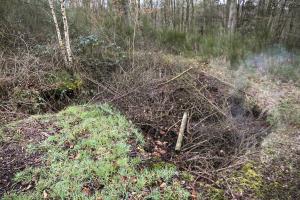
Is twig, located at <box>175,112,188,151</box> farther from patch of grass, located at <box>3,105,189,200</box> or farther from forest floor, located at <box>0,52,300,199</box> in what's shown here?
patch of grass, located at <box>3,105,189,200</box>

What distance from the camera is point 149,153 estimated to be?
442 cm

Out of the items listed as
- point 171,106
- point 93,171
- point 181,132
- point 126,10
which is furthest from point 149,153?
point 126,10

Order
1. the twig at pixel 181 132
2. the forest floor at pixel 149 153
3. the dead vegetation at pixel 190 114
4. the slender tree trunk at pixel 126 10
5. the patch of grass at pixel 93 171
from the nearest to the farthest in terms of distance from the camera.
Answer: the patch of grass at pixel 93 171
the forest floor at pixel 149 153
the dead vegetation at pixel 190 114
the twig at pixel 181 132
the slender tree trunk at pixel 126 10

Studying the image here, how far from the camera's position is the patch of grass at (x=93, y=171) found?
3480 millimetres

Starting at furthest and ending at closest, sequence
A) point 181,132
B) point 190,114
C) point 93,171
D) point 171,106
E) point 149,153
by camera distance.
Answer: point 171,106
point 190,114
point 181,132
point 149,153
point 93,171

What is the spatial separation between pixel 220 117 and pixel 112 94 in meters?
2.54

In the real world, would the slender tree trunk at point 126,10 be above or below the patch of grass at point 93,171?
above

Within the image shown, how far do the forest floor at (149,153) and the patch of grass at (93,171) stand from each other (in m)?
0.01

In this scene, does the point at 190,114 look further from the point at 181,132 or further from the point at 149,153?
the point at 149,153

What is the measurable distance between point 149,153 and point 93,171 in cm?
101

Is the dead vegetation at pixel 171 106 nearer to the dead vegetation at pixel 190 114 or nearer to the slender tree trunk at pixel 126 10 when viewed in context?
the dead vegetation at pixel 190 114

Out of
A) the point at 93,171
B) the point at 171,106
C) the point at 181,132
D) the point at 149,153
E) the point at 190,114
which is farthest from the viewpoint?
the point at 171,106

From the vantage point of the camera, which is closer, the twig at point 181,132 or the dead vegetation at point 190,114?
the dead vegetation at point 190,114

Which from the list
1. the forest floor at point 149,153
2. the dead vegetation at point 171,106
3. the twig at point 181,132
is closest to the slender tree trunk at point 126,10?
the dead vegetation at point 171,106
